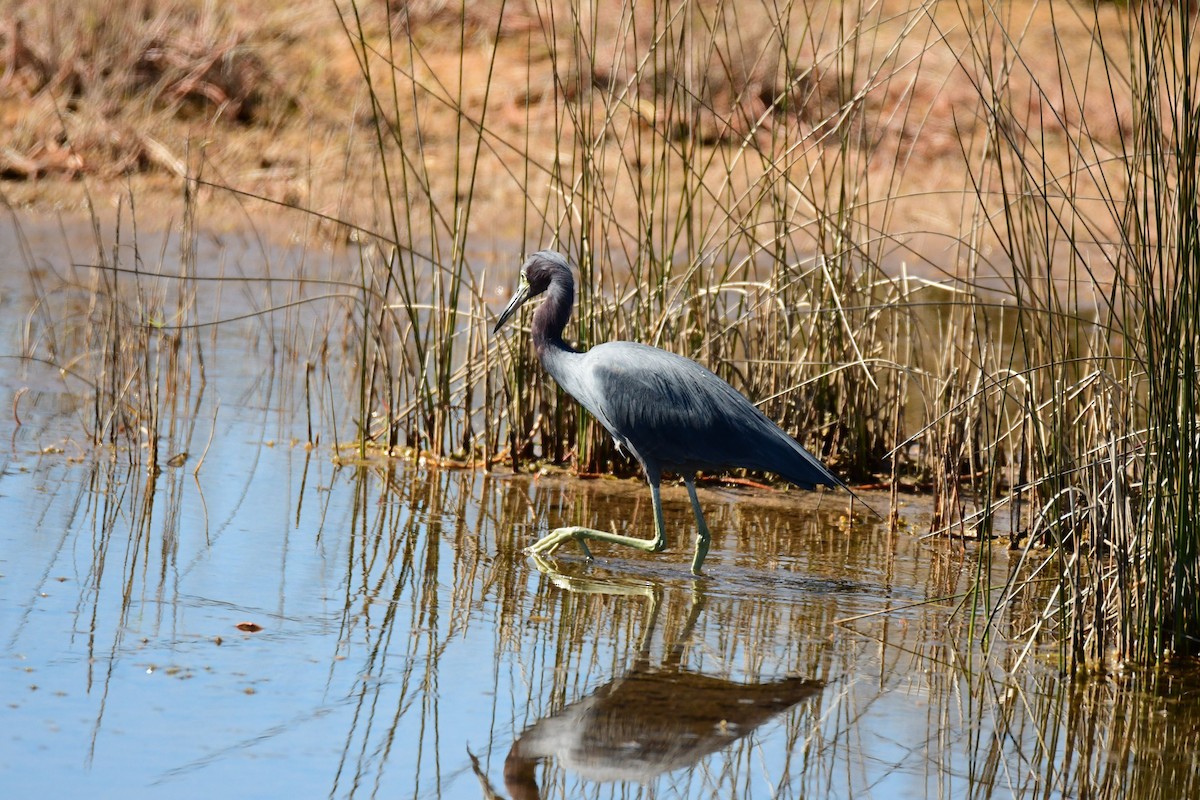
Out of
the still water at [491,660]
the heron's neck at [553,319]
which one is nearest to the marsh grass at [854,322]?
the still water at [491,660]

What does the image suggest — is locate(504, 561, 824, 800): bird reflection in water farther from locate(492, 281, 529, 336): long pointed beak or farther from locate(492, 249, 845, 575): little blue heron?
locate(492, 281, 529, 336): long pointed beak

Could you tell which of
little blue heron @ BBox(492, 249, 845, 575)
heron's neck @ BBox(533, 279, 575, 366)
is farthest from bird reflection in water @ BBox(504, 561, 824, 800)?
heron's neck @ BBox(533, 279, 575, 366)

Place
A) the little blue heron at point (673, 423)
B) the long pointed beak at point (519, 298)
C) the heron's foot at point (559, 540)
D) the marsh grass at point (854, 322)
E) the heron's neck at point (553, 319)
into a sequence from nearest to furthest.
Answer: the marsh grass at point (854, 322), the heron's foot at point (559, 540), the little blue heron at point (673, 423), the heron's neck at point (553, 319), the long pointed beak at point (519, 298)

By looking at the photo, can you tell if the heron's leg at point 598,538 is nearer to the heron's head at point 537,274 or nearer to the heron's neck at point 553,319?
the heron's neck at point 553,319

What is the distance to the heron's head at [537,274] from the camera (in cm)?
600

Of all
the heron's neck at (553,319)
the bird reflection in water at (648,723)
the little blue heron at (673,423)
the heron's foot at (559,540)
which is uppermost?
the heron's neck at (553,319)

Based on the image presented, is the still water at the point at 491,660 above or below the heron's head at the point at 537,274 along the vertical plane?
below

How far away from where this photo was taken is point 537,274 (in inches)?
239

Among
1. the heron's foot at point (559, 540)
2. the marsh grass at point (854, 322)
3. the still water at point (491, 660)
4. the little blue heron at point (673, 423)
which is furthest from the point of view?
the little blue heron at point (673, 423)

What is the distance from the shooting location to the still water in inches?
146

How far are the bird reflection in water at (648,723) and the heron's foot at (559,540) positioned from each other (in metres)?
0.88

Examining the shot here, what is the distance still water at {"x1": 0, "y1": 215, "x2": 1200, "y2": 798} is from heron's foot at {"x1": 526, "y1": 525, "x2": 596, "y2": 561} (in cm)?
6

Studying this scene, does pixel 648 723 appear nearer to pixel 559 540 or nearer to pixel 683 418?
pixel 559 540

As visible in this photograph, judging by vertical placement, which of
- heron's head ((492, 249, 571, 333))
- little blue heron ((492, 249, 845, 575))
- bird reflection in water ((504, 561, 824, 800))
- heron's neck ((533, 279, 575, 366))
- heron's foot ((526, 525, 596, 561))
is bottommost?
bird reflection in water ((504, 561, 824, 800))
